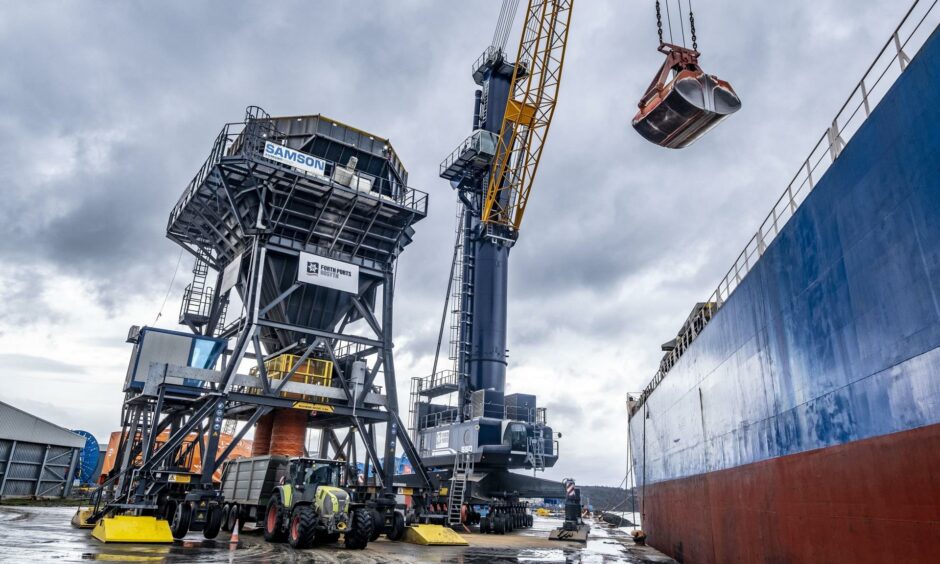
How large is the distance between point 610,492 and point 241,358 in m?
131

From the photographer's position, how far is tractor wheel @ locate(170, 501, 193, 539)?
1925cm

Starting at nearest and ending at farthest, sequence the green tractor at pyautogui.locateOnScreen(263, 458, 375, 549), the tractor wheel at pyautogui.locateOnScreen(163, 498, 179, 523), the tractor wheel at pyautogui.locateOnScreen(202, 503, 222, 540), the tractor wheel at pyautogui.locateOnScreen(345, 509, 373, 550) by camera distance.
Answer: the green tractor at pyautogui.locateOnScreen(263, 458, 375, 549), the tractor wheel at pyautogui.locateOnScreen(345, 509, 373, 550), the tractor wheel at pyautogui.locateOnScreen(202, 503, 222, 540), the tractor wheel at pyautogui.locateOnScreen(163, 498, 179, 523)

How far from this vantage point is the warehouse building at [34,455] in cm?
3972

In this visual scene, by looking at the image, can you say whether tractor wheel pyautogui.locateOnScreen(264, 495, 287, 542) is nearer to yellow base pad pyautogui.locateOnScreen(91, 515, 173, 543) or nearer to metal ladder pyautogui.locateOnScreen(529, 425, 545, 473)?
yellow base pad pyautogui.locateOnScreen(91, 515, 173, 543)

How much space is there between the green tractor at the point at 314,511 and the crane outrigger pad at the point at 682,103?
50.0 ft

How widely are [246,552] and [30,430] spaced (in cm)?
3627

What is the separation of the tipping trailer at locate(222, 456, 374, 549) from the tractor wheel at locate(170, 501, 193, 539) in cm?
238

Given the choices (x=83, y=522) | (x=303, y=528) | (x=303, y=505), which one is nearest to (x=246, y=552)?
(x=303, y=528)

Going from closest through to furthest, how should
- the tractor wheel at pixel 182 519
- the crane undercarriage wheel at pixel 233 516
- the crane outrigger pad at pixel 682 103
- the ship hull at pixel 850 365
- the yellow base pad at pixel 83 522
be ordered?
the ship hull at pixel 850 365
the crane outrigger pad at pixel 682 103
the tractor wheel at pixel 182 519
the yellow base pad at pixel 83 522
the crane undercarriage wheel at pixel 233 516

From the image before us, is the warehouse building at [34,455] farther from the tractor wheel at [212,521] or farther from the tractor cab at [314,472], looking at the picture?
the tractor cab at [314,472]

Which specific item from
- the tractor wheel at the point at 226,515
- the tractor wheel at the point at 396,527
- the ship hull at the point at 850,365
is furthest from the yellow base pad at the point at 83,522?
the ship hull at the point at 850,365

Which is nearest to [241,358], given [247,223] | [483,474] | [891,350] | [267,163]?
[247,223]

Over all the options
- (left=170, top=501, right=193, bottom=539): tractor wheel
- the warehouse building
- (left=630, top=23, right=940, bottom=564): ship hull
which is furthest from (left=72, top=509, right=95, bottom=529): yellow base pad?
the warehouse building

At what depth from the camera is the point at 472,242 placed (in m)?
44.0
